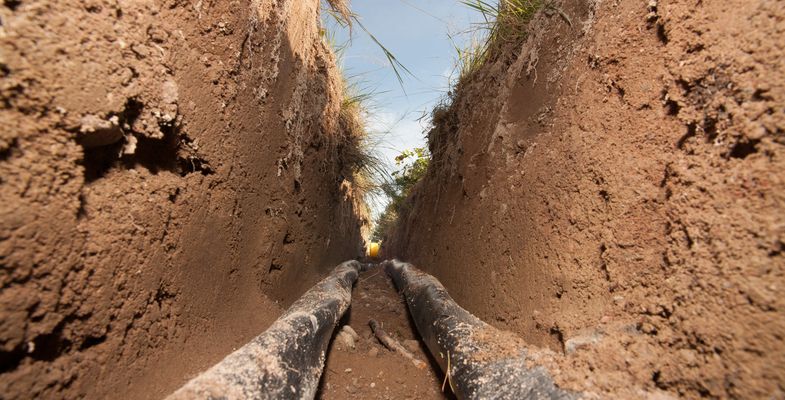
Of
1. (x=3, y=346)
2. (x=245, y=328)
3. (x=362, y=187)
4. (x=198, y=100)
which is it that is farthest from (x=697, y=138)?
(x=362, y=187)

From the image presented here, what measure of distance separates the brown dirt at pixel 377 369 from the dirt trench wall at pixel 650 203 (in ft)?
1.88

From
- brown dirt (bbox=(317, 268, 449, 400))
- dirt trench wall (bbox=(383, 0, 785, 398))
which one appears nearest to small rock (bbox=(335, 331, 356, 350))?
brown dirt (bbox=(317, 268, 449, 400))

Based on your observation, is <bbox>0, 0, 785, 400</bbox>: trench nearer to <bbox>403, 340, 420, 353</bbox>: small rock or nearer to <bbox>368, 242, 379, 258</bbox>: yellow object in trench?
<bbox>403, 340, 420, 353</bbox>: small rock

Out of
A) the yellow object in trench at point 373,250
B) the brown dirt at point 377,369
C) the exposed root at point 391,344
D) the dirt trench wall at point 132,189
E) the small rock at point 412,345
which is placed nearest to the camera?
the dirt trench wall at point 132,189

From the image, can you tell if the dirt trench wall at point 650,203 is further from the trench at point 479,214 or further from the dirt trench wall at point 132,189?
the dirt trench wall at point 132,189

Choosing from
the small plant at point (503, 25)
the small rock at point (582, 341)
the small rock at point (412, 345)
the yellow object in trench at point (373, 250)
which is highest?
the small plant at point (503, 25)

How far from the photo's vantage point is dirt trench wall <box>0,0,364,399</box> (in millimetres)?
962

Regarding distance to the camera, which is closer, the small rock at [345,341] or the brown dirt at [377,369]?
the brown dirt at [377,369]

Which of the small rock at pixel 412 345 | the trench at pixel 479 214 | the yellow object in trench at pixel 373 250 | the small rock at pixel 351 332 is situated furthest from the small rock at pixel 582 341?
the yellow object in trench at pixel 373 250

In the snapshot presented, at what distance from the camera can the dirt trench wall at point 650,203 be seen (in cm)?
100

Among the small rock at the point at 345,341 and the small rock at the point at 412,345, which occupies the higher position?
the small rock at the point at 412,345

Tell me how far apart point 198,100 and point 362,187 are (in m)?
5.21

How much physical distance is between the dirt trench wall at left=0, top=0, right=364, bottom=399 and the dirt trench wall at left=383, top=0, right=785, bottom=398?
1.47 m

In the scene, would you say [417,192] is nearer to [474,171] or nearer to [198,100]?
[474,171]
